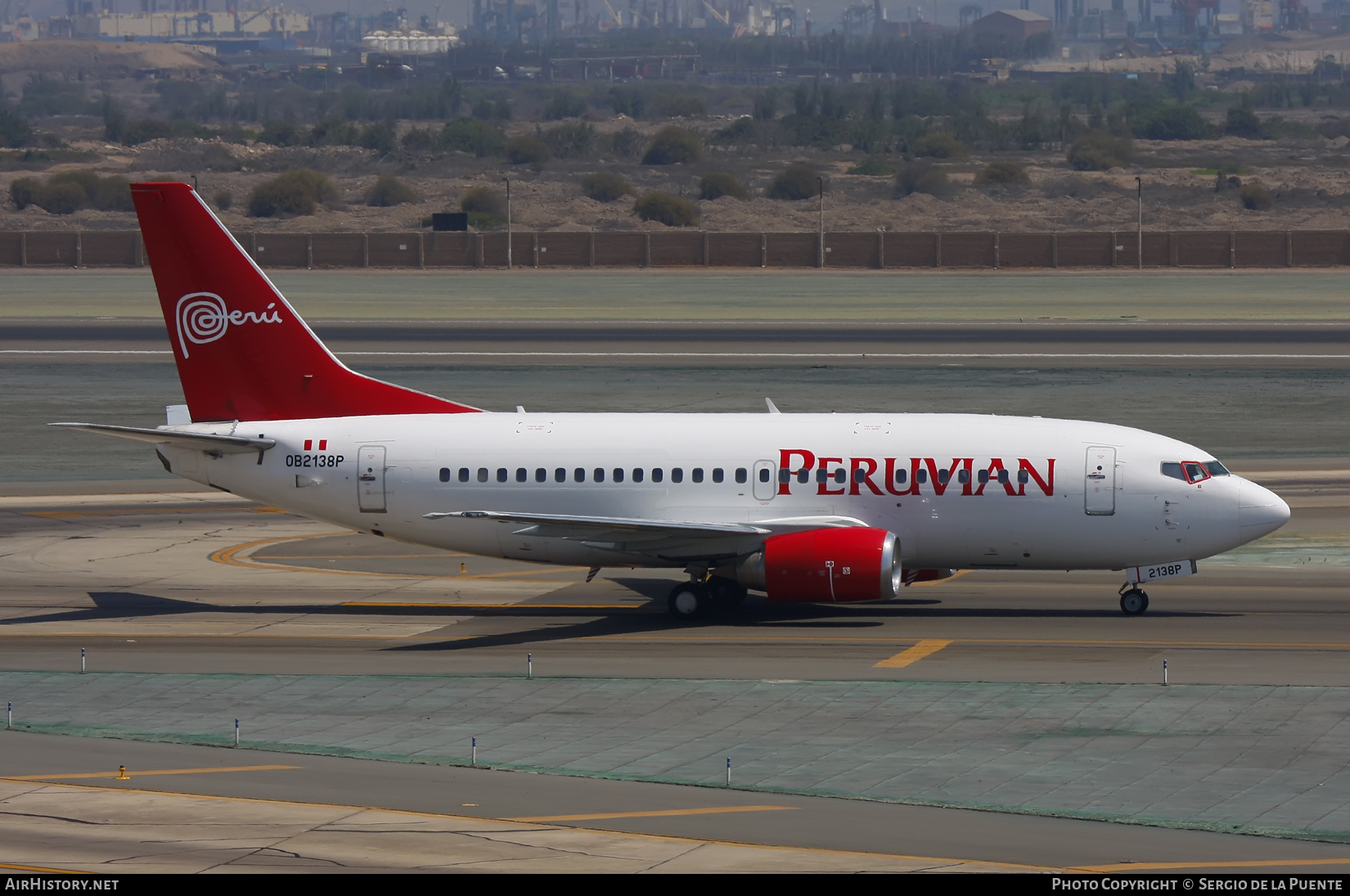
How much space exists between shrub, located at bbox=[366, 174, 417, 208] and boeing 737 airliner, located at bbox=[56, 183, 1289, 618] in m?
148

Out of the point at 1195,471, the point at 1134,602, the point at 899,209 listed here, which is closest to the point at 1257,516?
the point at 1195,471

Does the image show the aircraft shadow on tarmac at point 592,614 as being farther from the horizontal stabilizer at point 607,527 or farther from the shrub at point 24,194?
the shrub at point 24,194

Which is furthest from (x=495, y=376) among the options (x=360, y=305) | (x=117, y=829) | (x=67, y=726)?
(x=117, y=829)

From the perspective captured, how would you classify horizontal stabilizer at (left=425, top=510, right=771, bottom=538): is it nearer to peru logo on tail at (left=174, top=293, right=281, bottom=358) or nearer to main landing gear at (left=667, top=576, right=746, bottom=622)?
main landing gear at (left=667, top=576, right=746, bottom=622)

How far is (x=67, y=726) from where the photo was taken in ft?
99.7

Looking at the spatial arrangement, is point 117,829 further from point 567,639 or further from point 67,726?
point 567,639

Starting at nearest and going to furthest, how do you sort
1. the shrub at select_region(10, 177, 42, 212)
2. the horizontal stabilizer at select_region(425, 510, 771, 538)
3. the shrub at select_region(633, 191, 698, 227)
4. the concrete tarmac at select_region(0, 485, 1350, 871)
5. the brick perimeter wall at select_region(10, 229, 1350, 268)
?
the concrete tarmac at select_region(0, 485, 1350, 871)
the horizontal stabilizer at select_region(425, 510, 771, 538)
the brick perimeter wall at select_region(10, 229, 1350, 268)
the shrub at select_region(633, 191, 698, 227)
the shrub at select_region(10, 177, 42, 212)

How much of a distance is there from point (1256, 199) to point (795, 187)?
46.6m

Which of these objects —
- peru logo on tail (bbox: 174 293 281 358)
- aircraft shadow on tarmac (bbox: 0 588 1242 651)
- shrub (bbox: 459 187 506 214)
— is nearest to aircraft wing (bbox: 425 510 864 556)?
aircraft shadow on tarmac (bbox: 0 588 1242 651)

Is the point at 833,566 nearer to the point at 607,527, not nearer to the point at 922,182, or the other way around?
the point at 607,527

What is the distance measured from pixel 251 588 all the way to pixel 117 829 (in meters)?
20.4

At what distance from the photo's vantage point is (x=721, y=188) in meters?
191

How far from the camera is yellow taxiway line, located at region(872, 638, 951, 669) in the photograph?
35.0m

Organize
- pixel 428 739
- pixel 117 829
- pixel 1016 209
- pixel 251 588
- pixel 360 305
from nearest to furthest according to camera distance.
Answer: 1. pixel 117 829
2. pixel 428 739
3. pixel 251 588
4. pixel 360 305
5. pixel 1016 209
